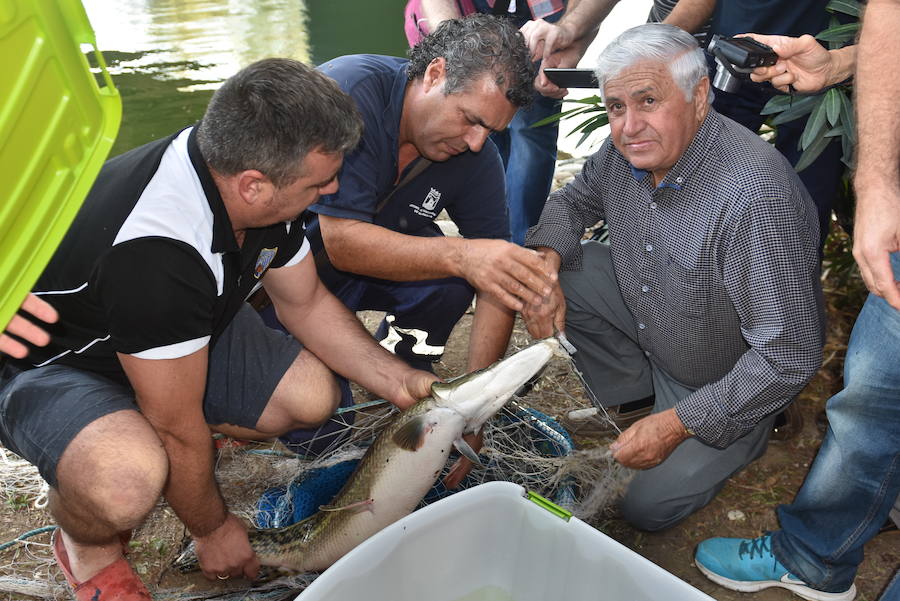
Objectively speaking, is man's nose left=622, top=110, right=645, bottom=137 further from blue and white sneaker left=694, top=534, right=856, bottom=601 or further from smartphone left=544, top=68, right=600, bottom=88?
blue and white sneaker left=694, top=534, right=856, bottom=601

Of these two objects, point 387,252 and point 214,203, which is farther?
point 387,252

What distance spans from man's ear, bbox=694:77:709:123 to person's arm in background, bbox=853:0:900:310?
1.78 ft

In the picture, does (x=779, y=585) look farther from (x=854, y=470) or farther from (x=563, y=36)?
(x=563, y=36)

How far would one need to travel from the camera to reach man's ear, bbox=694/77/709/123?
8.57ft

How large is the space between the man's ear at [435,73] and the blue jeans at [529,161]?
52.6 inches

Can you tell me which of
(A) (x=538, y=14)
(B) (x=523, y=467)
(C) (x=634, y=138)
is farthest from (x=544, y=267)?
(A) (x=538, y=14)

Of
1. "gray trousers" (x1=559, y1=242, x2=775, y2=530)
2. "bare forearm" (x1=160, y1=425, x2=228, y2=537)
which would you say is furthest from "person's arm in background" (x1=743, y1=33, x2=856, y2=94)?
"bare forearm" (x1=160, y1=425, x2=228, y2=537)

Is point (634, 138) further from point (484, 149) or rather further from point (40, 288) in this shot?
point (40, 288)

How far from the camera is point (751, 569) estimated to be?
2660mm

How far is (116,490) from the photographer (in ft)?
7.41

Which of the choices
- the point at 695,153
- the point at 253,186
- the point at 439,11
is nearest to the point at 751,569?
the point at 695,153

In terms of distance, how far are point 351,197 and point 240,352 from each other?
0.72 m

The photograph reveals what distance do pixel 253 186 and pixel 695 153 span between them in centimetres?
145

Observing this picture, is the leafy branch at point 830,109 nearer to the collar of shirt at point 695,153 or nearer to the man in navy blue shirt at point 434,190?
the collar of shirt at point 695,153
